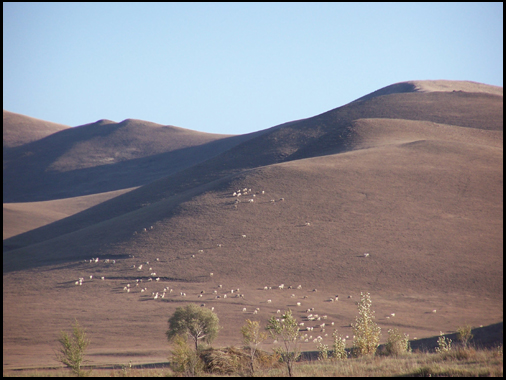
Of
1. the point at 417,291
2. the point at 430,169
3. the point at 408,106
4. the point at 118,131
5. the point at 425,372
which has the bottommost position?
the point at 417,291

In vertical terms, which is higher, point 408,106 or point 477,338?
point 408,106

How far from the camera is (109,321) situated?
1345 inches

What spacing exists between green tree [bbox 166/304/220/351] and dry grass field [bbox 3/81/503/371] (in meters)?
0.97

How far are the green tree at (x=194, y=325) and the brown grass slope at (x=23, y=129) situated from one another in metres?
159

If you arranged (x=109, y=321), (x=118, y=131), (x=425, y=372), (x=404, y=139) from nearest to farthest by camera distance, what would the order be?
(x=425, y=372), (x=109, y=321), (x=404, y=139), (x=118, y=131)

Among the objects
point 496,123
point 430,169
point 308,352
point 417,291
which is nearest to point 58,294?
point 308,352

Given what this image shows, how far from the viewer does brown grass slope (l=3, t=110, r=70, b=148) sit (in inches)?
6762

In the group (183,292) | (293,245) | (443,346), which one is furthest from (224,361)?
(293,245)

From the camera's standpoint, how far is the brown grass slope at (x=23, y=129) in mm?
171750

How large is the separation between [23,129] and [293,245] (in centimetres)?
16506

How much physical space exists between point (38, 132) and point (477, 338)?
7223 inches

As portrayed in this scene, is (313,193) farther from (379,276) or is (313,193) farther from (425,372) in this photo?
(425,372)

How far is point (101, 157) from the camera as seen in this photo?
149000 mm

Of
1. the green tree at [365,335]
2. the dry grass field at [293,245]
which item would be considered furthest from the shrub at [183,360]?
the dry grass field at [293,245]
